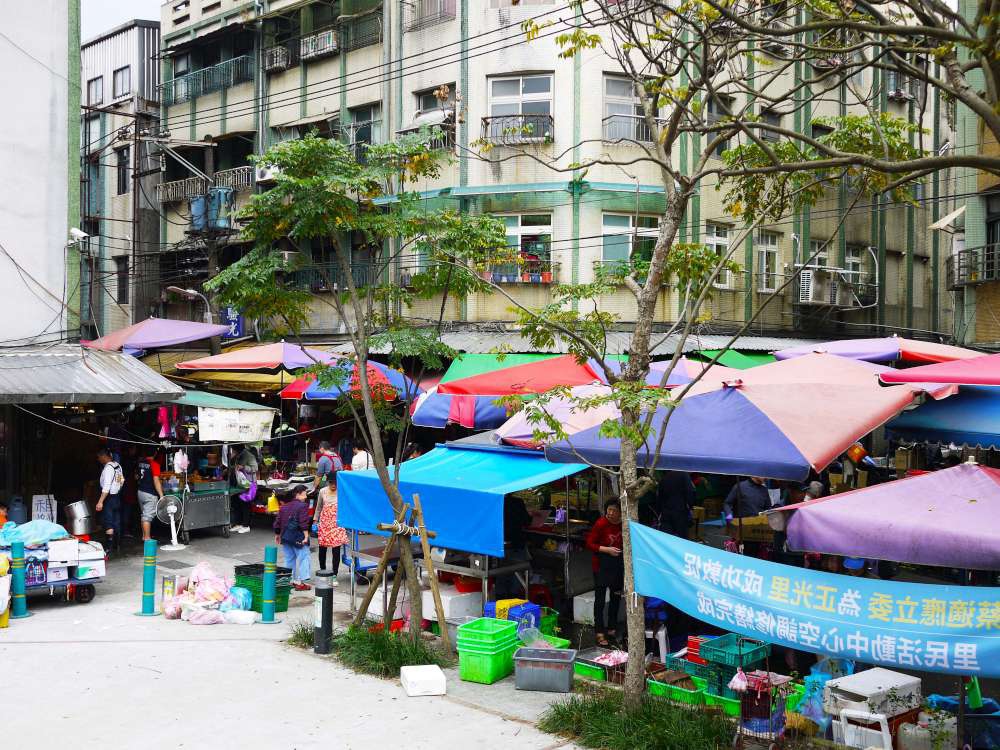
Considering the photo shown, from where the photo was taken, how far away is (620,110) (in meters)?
25.7

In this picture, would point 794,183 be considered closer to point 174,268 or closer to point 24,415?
Answer: point 24,415

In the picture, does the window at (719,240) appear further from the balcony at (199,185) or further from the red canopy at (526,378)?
the balcony at (199,185)

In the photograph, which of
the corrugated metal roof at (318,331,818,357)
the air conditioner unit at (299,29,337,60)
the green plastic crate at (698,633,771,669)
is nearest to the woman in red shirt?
the green plastic crate at (698,633,771,669)

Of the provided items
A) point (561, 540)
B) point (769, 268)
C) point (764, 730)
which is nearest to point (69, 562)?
point (561, 540)

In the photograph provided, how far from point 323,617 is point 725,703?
5.04 metres

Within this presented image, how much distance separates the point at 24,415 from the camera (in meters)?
19.2

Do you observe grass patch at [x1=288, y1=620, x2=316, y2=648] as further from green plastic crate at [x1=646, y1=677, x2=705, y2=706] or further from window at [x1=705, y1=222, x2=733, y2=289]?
window at [x1=705, y1=222, x2=733, y2=289]

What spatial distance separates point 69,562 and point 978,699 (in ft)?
39.7

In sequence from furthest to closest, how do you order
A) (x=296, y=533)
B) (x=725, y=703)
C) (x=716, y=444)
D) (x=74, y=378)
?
(x=74, y=378)
(x=296, y=533)
(x=716, y=444)
(x=725, y=703)

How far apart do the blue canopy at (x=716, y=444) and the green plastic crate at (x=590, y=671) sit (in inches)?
92.4

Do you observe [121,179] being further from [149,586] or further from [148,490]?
[149,586]

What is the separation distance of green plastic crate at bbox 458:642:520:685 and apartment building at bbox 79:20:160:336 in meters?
29.0

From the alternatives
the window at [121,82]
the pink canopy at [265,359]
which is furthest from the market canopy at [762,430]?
the window at [121,82]

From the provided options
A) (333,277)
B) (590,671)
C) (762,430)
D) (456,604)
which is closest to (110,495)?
(456,604)
